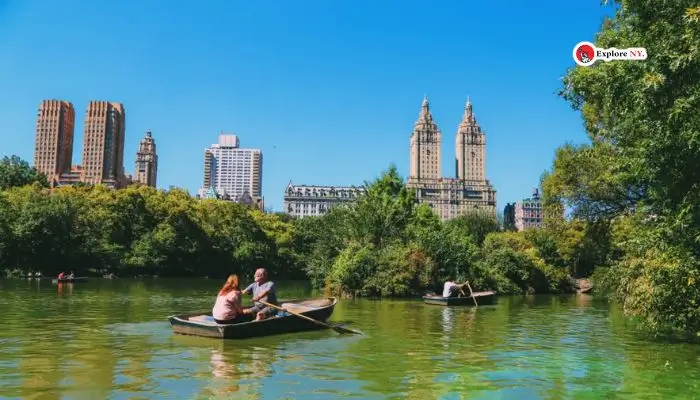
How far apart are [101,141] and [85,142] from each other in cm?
468

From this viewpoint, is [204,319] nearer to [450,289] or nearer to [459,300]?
[459,300]

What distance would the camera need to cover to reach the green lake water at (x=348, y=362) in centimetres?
1018

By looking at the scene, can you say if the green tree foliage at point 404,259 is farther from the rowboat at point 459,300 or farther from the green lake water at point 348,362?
the green lake water at point 348,362

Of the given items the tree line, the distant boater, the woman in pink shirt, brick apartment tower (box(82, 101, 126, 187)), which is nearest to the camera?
the woman in pink shirt

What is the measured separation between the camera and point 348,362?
12812 mm

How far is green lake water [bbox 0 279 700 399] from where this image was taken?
33.4ft

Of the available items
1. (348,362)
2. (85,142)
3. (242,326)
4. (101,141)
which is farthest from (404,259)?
(85,142)

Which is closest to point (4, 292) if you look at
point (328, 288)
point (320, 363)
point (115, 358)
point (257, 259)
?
point (328, 288)

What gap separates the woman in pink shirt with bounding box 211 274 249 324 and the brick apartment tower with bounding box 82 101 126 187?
179030 millimetres

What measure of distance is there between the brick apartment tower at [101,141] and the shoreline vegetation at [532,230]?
117m

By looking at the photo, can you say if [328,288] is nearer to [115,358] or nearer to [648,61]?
[115,358]

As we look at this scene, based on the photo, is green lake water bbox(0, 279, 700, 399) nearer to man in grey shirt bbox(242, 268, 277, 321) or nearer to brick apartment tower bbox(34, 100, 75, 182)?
man in grey shirt bbox(242, 268, 277, 321)

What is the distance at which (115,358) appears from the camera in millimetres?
12758

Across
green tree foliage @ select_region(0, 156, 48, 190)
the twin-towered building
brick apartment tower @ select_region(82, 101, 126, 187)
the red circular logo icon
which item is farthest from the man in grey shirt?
brick apartment tower @ select_region(82, 101, 126, 187)
